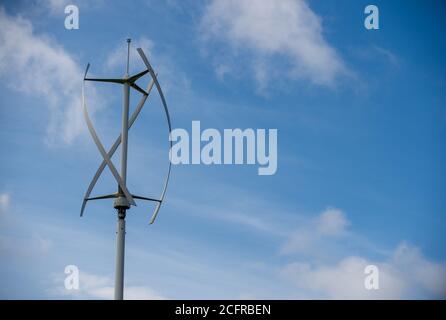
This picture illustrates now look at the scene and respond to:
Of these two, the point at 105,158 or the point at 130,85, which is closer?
the point at 105,158

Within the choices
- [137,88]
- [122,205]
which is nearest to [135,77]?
[137,88]

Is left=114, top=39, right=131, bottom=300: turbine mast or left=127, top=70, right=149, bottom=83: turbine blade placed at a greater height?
left=127, top=70, right=149, bottom=83: turbine blade

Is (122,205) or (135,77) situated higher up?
(135,77)

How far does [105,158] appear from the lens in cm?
6500

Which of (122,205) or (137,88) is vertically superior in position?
(137,88)

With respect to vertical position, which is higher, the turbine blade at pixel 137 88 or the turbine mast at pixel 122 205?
the turbine blade at pixel 137 88

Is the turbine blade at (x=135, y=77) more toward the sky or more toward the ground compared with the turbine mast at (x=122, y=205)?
more toward the sky

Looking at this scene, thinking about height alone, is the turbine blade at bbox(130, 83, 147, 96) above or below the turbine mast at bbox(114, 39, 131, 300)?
above

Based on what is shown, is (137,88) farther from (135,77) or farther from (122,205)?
(122,205)
